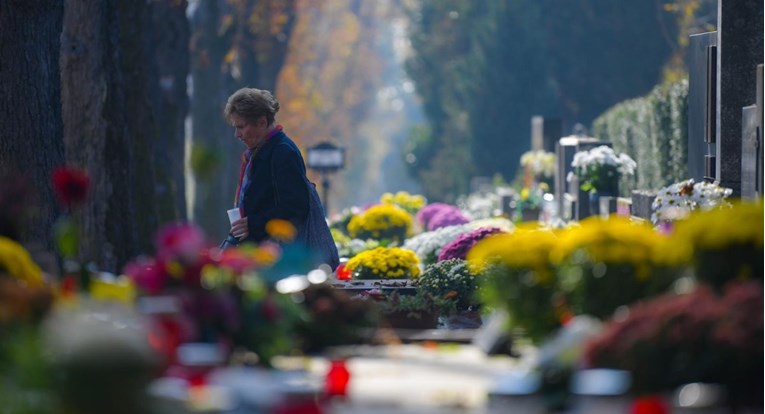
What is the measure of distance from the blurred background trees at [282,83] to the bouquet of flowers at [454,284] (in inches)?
107

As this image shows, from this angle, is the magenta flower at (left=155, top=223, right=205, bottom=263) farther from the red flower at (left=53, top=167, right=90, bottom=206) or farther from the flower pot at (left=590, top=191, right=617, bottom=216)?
the flower pot at (left=590, top=191, right=617, bottom=216)

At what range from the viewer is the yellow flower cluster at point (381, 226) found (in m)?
26.3

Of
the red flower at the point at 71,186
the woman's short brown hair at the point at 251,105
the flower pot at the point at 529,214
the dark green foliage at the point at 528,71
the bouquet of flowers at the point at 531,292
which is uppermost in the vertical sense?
the dark green foliage at the point at 528,71

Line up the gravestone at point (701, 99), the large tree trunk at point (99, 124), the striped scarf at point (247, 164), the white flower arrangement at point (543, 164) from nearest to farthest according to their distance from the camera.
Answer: the striped scarf at point (247, 164) < the gravestone at point (701, 99) < the large tree trunk at point (99, 124) < the white flower arrangement at point (543, 164)

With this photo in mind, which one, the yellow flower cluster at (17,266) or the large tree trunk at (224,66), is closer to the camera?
the yellow flower cluster at (17,266)

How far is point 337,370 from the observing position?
6199 millimetres

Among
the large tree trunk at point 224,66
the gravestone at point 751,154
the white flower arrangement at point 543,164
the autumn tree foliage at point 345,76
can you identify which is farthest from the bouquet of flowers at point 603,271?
the autumn tree foliage at point 345,76

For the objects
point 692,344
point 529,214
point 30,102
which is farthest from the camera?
point 529,214

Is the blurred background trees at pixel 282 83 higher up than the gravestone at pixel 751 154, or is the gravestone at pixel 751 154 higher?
the blurred background trees at pixel 282 83

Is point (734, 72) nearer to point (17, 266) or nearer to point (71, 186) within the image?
point (17, 266)

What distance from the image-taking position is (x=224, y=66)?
3803 centimetres

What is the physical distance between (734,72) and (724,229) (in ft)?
33.0

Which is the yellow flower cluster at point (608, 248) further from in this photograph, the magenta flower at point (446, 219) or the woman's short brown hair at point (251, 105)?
the magenta flower at point (446, 219)

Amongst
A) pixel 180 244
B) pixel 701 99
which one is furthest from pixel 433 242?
pixel 180 244
